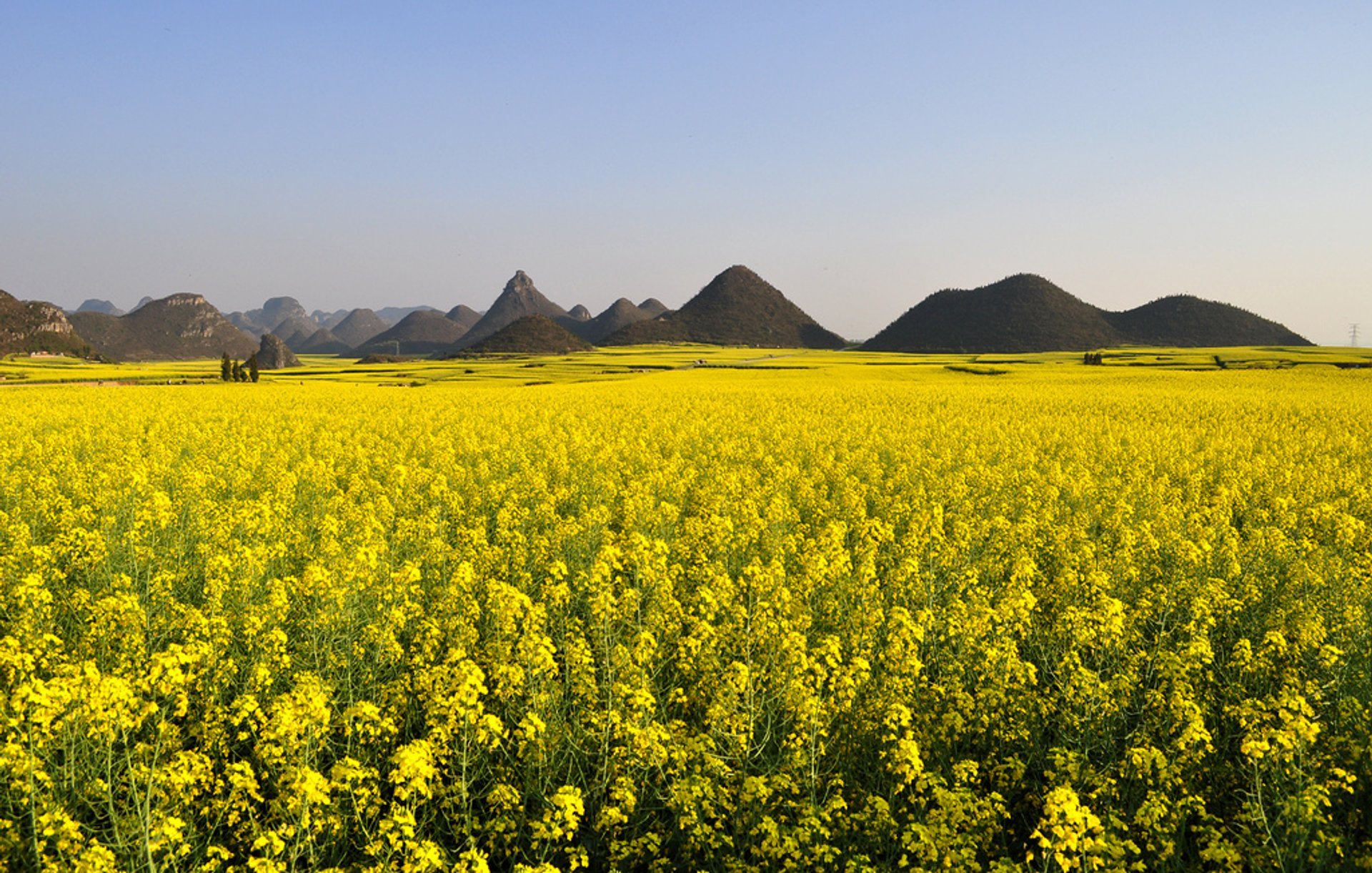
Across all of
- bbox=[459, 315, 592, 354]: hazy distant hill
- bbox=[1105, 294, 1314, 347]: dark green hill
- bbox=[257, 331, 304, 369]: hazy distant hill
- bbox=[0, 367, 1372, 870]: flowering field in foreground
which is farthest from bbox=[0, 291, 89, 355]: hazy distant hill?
bbox=[1105, 294, 1314, 347]: dark green hill

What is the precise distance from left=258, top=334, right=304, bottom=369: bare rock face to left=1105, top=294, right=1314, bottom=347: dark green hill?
203170 millimetres

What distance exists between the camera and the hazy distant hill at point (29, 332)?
146m

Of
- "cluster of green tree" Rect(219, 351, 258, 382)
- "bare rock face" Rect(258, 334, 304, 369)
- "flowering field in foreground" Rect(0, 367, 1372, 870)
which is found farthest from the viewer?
"bare rock face" Rect(258, 334, 304, 369)

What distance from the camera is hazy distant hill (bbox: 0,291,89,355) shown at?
146m

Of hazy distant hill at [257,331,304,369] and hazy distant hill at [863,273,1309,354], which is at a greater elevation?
hazy distant hill at [863,273,1309,354]

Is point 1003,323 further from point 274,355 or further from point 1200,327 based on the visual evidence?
point 274,355

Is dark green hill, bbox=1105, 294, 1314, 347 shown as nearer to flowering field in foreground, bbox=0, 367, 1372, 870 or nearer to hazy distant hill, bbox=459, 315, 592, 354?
hazy distant hill, bbox=459, 315, 592, 354

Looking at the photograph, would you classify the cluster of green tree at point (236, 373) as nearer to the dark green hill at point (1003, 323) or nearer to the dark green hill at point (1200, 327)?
the dark green hill at point (1003, 323)

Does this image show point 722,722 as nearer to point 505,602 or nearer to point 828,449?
point 505,602

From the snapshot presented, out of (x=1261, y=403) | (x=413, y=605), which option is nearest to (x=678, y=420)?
(x=413, y=605)

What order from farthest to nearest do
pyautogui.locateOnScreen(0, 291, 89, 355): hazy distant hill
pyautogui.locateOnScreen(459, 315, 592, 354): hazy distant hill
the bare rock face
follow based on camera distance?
the bare rock face, pyautogui.locateOnScreen(459, 315, 592, 354): hazy distant hill, pyautogui.locateOnScreen(0, 291, 89, 355): hazy distant hill

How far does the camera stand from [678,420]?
79.6ft

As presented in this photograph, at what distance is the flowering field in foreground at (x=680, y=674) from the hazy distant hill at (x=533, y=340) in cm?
15086

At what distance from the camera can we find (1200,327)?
15112 centimetres
